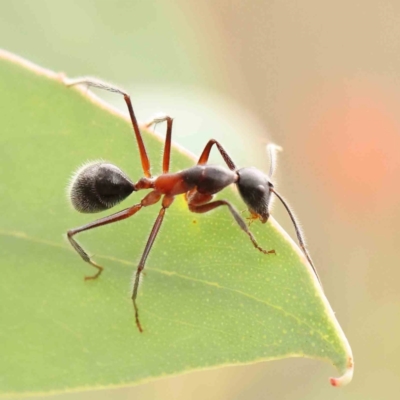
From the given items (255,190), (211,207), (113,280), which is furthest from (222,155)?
(113,280)

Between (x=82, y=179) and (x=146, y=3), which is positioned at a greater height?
(x=146, y=3)

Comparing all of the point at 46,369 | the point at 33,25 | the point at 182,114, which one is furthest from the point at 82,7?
the point at 46,369

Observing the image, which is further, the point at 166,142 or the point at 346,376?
the point at 166,142

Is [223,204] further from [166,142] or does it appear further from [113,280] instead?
[113,280]

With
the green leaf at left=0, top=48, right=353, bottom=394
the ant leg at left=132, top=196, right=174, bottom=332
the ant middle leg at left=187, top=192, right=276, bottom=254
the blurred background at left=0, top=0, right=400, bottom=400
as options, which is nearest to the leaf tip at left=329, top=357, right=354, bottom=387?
the green leaf at left=0, top=48, right=353, bottom=394

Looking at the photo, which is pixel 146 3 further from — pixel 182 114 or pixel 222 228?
pixel 222 228

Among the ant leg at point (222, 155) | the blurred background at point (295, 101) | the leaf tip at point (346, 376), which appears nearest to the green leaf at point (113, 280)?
the leaf tip at point (346, 376)

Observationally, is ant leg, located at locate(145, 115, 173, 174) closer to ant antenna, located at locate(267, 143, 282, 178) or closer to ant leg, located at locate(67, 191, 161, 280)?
ant leg, located at locate(67, 191, 161, 280)
